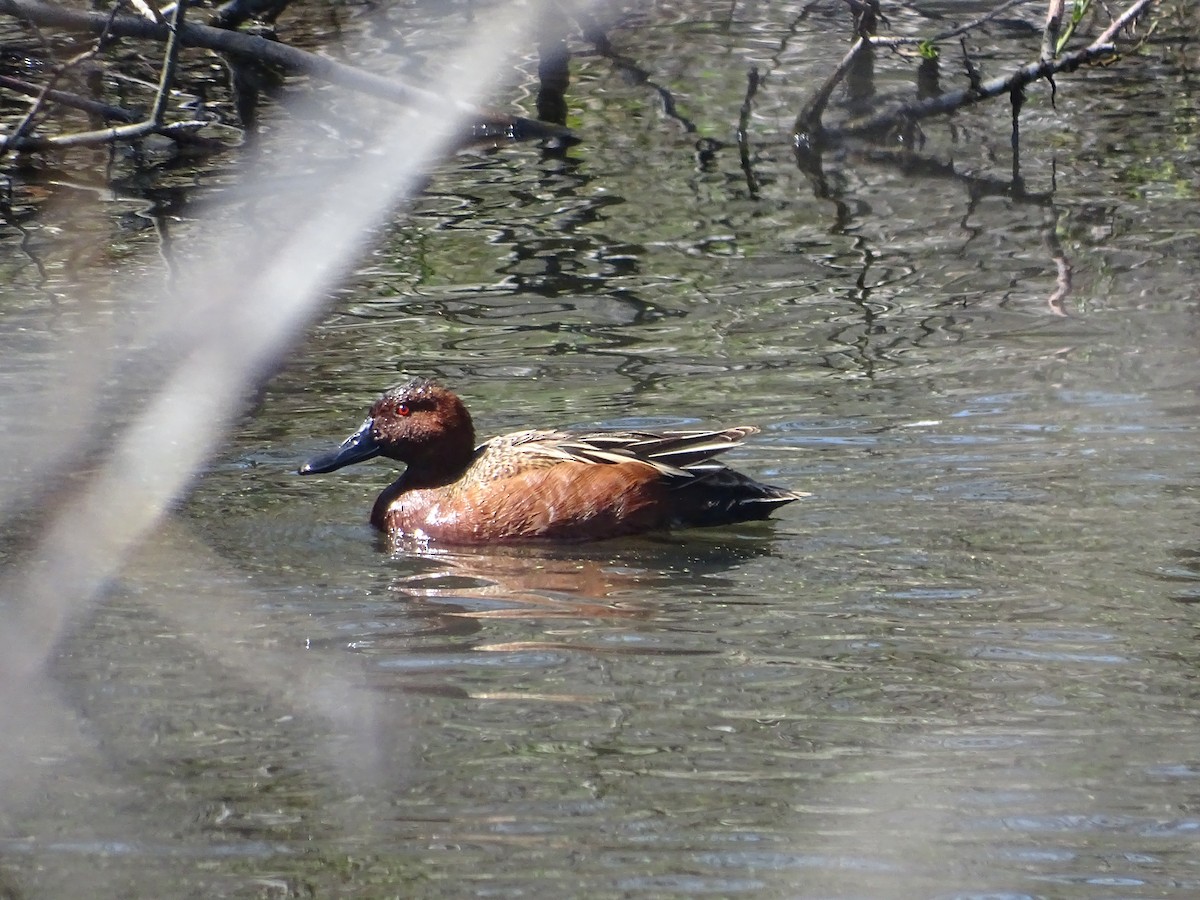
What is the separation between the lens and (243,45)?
12438 millimetres

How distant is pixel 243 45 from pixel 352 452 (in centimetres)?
581

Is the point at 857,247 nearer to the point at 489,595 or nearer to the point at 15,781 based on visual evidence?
the point at 489,595

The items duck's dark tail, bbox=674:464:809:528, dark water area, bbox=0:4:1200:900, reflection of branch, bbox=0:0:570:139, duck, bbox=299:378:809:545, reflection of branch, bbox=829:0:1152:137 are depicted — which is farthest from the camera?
reflection of branch, bbox=0:0:570:139

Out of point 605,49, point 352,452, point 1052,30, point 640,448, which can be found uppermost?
point 1052,30

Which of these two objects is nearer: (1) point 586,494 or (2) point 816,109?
(1) point 586,494

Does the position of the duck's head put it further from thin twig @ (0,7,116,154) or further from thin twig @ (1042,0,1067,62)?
thin twig @ (1042,0,1067,62)

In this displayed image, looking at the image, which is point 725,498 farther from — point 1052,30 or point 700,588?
point 1052,30

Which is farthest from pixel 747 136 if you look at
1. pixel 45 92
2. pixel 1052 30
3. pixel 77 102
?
pixel 45 92

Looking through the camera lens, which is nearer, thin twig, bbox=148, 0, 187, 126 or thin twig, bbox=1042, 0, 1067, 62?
thin twig, bbox=148, 0, 187, 126

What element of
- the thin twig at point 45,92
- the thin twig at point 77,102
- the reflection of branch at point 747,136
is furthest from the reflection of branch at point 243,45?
the reflection of branch at point 747,136

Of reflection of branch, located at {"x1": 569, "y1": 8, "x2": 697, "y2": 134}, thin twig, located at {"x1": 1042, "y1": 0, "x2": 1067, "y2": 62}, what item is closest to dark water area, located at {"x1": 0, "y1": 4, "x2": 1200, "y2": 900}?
thin twig, located at {"x1": 1042, "y1": 0, "x2": 1067, "y2": 62}

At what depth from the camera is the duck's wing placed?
7.04m

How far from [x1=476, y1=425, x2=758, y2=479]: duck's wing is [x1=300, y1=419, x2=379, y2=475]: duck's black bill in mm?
587

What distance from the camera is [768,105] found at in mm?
14484
